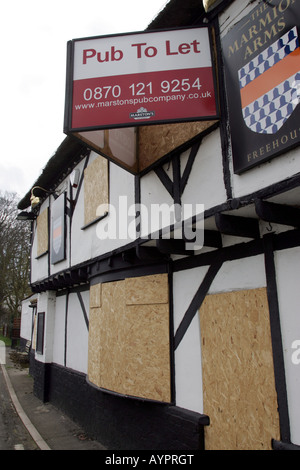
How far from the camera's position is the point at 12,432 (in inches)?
302

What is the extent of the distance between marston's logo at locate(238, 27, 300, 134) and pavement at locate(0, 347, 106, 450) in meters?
6.27

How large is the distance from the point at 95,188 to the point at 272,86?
5024 mm

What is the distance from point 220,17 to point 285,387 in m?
4.62

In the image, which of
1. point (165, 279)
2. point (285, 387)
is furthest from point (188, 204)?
point (285, 387)

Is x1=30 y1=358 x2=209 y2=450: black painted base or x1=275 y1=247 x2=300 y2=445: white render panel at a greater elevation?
x1=275 y1=247 x2=300 y2=445: white render panel

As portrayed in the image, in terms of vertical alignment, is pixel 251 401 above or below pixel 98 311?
below

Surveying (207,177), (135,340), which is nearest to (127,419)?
(135,340)

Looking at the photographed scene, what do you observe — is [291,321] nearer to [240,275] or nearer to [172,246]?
[240,275]

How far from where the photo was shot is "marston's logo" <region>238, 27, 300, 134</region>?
3410mm

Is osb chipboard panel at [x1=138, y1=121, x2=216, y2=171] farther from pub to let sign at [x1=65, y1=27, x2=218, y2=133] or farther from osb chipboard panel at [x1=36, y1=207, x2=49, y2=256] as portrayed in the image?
osb chipboard panel at [x1=36, y1=207, x2=49, y2=256]

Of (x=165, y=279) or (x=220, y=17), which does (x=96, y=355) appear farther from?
(x=220, y=17)

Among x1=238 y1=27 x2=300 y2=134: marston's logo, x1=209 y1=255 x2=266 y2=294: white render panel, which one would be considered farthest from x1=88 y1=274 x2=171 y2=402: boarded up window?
x1=238 y1=27 x2=300 y2=134: marston's logo

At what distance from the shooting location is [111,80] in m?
4.61

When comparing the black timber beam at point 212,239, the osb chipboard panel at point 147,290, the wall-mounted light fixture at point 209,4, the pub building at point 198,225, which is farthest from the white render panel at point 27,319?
the wall-mounted light fixture at point 209,4
